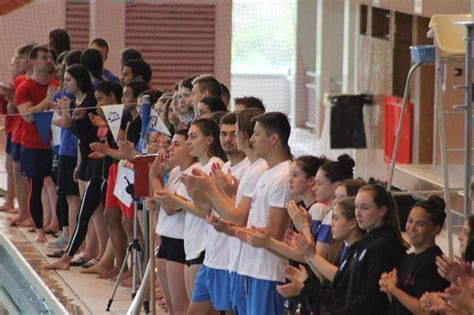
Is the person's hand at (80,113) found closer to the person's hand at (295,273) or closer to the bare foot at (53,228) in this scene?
the bare foot at (53,228)

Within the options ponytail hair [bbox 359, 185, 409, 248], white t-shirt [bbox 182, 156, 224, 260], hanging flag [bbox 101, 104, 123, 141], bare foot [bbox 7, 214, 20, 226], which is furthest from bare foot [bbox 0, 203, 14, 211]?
ponytail hair [bbox 359, 185, 409, 248]

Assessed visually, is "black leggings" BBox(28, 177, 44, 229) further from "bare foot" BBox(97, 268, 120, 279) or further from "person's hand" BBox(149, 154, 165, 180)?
"person's hand" BBox(149, 154, 165, 180)

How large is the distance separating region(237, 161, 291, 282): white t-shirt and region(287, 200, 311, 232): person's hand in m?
0.27

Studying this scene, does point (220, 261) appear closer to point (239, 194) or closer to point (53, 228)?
point (239, 194)

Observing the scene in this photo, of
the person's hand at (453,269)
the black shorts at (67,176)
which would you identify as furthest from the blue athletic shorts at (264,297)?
the black shorts at (67,176)

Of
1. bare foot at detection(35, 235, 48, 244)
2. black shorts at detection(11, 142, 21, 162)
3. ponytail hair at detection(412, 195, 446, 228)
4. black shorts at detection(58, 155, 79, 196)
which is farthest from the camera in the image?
black shorts at detection(11, 142, 21, 162)

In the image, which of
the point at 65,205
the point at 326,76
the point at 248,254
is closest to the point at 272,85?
the point at 326,76

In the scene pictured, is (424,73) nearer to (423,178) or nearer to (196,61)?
(423,178)

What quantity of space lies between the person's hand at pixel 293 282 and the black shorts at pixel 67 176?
4716mm

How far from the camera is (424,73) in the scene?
12961 mm

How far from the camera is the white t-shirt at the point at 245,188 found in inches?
246

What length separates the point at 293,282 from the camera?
5637 mm

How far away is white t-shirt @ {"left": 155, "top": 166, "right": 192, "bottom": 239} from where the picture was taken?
23.8ft

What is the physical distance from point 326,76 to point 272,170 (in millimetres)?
12717
